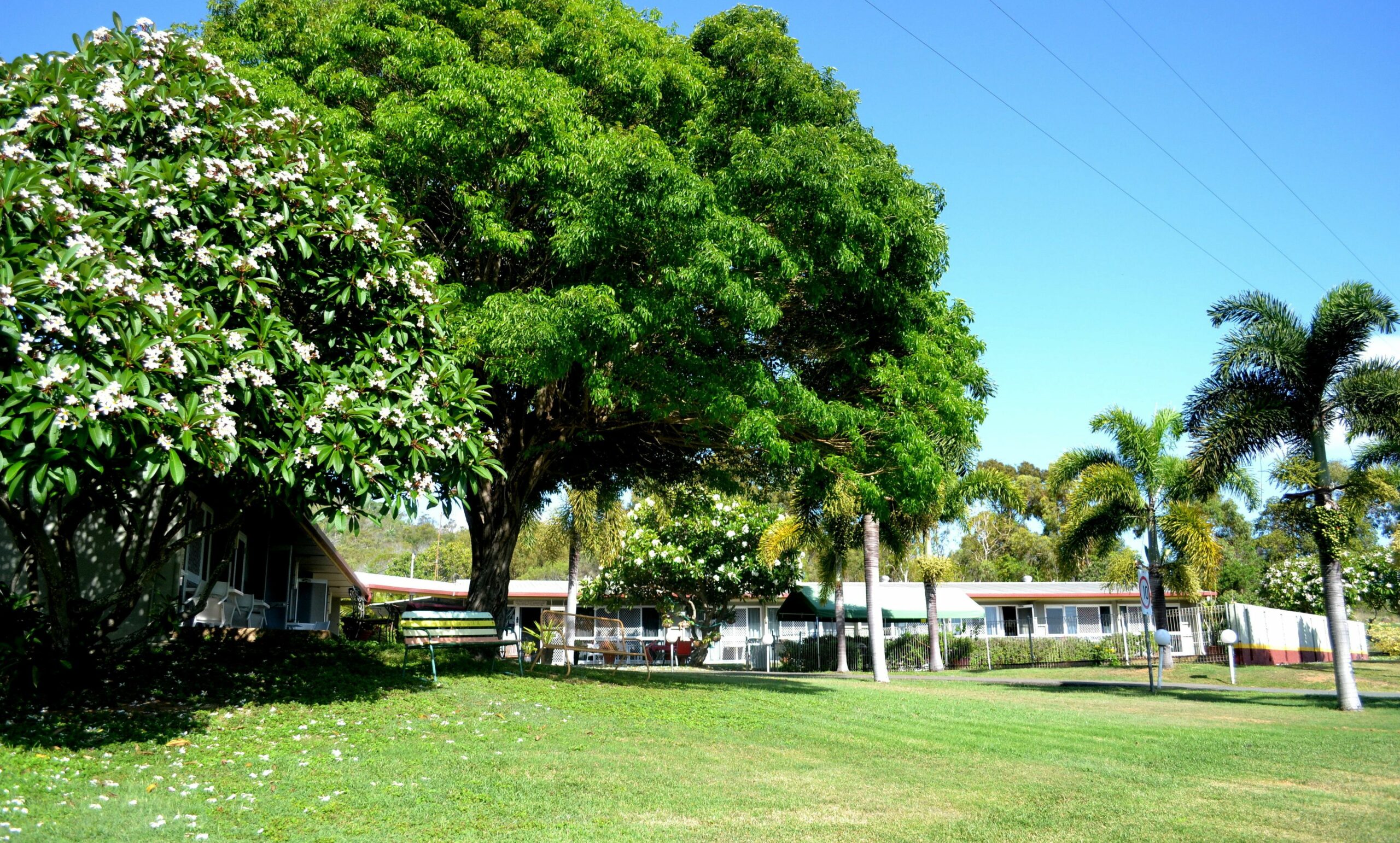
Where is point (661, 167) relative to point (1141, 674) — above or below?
above

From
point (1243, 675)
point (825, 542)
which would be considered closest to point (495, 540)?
point (825, 542)

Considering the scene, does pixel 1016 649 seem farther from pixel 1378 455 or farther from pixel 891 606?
pixel 1378 455

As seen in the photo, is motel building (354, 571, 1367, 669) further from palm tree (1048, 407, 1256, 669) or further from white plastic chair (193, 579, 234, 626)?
white plastic chair (193, 579, 234, 626)

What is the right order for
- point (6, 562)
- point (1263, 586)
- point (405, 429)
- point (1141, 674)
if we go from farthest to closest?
1. point (1263, 586)
2. point (1141, 674)
3. point (6, 562)
4. point (405, 429)

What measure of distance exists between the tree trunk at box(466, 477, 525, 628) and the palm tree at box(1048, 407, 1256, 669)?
17865 millimetres

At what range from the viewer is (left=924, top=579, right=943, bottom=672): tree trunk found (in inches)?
1272

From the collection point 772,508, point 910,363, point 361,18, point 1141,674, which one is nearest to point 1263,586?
point 1141,674

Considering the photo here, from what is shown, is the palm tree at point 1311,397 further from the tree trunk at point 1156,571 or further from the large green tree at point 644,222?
the tree trunk at point 1156,571

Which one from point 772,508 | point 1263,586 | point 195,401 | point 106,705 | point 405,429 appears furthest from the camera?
point 1263,586

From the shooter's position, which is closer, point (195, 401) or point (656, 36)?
point (195, 401)

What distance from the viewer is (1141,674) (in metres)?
28.3

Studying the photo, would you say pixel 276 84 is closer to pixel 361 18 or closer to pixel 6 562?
pixel 361 18

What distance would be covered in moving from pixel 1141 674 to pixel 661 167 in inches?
914

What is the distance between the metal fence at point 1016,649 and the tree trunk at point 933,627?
900 millimetres
